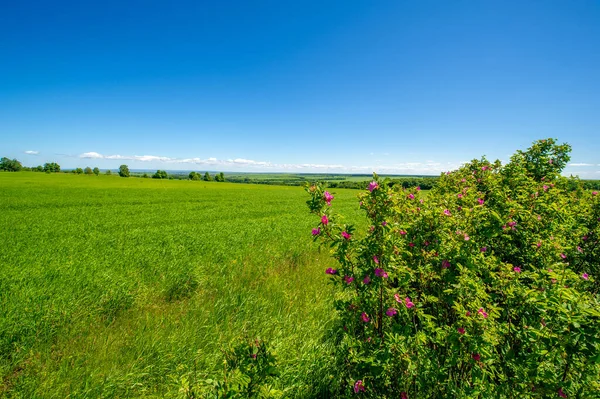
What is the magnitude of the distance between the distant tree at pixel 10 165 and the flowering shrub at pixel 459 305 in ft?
487

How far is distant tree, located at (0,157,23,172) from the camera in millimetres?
97012

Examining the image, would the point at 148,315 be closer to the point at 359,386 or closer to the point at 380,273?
the point at 359,386

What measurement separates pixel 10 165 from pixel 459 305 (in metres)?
151

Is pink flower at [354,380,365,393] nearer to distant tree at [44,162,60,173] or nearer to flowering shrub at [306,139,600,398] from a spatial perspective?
flowering shrub at [306,139,600,398]

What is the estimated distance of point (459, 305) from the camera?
2.13m

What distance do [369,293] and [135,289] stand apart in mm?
5383

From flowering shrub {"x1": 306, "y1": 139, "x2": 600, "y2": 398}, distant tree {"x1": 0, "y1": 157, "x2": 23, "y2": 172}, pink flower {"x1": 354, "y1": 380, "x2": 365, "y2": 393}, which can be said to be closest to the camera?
flowering shrub {"x1": 306, "y1": 139, "x2": 600, "y2": 398}

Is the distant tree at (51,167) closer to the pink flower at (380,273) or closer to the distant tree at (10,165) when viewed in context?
the distant tree at (10,165)

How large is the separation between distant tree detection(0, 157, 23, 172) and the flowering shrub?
487 ft

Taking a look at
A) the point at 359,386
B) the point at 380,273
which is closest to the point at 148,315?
the point at 359,386

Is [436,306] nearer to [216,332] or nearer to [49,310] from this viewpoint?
[216,332]

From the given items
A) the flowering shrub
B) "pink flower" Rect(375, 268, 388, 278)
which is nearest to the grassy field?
the flowering shrub

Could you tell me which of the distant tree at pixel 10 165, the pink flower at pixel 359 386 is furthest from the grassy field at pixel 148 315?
the distant tree at pixel 10 165

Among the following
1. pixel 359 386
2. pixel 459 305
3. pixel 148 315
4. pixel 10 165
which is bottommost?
pixel 148 315
